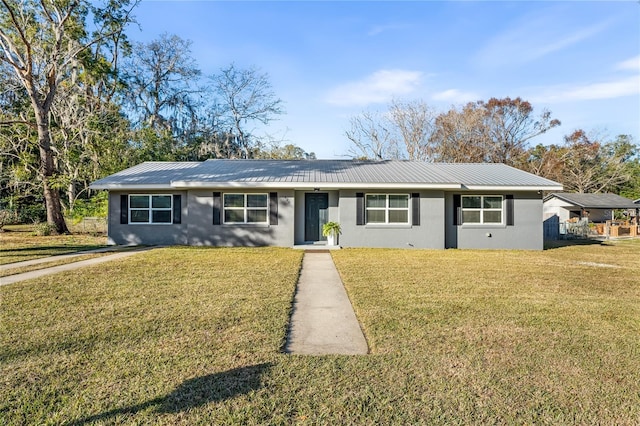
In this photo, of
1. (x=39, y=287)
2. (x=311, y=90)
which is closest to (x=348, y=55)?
(x=311, y=90)

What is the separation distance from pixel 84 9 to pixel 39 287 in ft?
58.8

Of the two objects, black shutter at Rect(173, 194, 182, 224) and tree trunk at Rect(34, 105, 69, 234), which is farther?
tree trunk at Rect(34, 105, 69, 234)

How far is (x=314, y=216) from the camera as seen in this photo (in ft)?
45.9

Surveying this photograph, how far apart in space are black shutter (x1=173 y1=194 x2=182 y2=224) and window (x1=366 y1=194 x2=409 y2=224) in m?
7.39

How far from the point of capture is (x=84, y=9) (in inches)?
706

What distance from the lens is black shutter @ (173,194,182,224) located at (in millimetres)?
13930

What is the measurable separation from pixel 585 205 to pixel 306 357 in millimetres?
30058

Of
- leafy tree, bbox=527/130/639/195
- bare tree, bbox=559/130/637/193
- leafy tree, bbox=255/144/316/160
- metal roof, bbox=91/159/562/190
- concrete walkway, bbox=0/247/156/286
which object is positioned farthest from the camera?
bare tree, bbox=559/130/637/193

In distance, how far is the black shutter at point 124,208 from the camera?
552 inches

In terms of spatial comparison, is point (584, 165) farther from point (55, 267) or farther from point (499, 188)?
point (55, 267)

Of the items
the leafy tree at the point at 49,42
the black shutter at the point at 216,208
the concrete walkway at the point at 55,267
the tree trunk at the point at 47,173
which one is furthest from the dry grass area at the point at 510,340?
the leafy tree at the point at 49,42

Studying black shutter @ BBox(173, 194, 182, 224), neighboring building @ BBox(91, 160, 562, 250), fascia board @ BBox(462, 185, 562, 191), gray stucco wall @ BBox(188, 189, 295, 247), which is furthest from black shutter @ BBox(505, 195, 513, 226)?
black shutter @ BBox(173, 194, 182, 224)

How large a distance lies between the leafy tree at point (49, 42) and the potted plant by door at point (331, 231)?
1241 centimetres

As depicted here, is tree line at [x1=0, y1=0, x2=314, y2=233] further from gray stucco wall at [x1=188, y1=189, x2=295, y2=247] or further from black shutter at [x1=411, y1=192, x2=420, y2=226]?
black shutter at [x1=411, y1=192, x2=420, y2=226]
